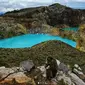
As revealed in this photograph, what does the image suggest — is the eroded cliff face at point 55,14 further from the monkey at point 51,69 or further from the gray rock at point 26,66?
the monkey at point 51,69

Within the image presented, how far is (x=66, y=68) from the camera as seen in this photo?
20594 mm

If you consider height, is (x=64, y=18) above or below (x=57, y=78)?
below

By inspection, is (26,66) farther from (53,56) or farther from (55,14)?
(55,14)

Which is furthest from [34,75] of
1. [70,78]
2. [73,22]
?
[73,22]

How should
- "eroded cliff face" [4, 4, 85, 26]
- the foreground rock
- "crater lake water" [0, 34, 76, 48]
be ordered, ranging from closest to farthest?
the foreground rock → "crater lake water" [0, 34, 76, 48] → "eroded cliff face" [4, 4, 85, 26]

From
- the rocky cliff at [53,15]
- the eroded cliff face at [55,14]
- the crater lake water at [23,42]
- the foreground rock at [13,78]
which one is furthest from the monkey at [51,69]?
the eroded cliff face at [55,14]

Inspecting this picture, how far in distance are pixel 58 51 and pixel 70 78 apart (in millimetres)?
8221

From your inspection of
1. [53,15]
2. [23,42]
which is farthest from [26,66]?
[53,15]

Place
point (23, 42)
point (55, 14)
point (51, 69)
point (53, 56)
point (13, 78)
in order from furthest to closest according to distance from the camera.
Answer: point (55, 14)
point (23, 42)
point (53, 56)
point (51, 69)
point (13, 78)

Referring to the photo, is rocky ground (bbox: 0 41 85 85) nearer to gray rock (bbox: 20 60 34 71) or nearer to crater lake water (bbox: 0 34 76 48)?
gray rock (bbox: 20 60 34 71)

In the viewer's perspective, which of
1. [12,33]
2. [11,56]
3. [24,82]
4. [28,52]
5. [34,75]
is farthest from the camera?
[12,33]

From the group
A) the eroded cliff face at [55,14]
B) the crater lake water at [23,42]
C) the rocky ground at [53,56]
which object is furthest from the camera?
the eroded cliff face at [55,14]

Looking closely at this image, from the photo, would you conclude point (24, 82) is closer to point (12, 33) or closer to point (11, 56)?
point (11, 56)

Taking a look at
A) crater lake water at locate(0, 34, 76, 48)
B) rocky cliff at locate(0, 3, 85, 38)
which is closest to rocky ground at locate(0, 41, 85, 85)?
crater lake water at locate(0, 34, 76, 48)
